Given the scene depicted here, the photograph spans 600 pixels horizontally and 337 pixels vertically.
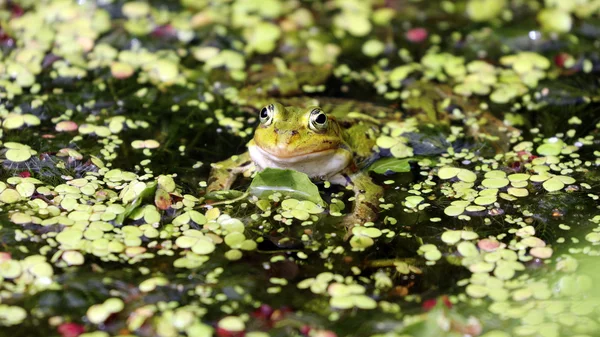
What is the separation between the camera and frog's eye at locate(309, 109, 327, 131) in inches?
141

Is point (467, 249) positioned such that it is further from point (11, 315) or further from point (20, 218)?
point (20, 218)

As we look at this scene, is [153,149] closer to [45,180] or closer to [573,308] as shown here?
[45,180]

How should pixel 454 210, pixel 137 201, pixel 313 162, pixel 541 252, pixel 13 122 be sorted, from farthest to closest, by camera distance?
pixel 13 122 → pixel 313 162 → pixel 454 210 → pixel 137 201 → pixel 541 252

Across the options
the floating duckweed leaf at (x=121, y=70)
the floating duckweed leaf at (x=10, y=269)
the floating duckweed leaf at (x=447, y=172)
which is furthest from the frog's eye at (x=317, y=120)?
the floating duckweed leaf at (x=121, y=70)

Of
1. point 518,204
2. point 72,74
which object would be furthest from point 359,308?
point 72,74

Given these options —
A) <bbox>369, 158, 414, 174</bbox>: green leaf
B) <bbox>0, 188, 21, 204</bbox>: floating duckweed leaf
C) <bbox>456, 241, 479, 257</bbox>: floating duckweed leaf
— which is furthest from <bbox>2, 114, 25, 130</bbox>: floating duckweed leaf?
<bbox>456, 241, 479, 257</bbox>: floating duckweed leaf

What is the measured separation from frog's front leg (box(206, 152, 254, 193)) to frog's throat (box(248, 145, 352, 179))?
94 millimetres

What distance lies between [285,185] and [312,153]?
22 centimetres

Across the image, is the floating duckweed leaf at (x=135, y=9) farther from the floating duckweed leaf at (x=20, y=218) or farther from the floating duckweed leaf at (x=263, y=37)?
the floating duckweed leaf at (x=20, y=218)

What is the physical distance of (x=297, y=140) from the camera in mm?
3531

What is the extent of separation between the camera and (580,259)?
3082mm

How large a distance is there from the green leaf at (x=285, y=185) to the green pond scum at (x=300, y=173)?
0.5 inches

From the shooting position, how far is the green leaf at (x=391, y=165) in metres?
3.84

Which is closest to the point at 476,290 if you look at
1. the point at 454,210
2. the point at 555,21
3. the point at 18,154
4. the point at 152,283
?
the point at 454,210
